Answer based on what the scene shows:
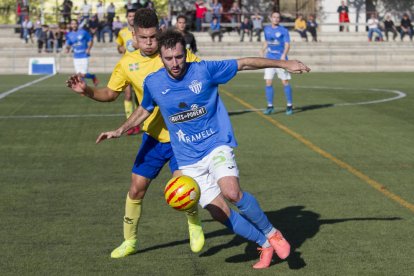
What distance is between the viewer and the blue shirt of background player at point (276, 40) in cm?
2252

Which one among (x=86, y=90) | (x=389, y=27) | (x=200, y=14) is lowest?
(x=389, y=27)

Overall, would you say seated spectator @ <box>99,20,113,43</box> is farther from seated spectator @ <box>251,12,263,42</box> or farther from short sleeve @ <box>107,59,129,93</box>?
short sleeve @ <box>107,59,129,93</box>

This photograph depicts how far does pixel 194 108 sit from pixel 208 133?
9.5 inches

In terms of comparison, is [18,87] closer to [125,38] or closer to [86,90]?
[125,38]

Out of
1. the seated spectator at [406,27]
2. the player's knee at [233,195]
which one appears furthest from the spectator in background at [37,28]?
the player's knee at [233,195]

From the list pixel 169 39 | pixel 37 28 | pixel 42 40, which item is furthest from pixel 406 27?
pixel 169 39

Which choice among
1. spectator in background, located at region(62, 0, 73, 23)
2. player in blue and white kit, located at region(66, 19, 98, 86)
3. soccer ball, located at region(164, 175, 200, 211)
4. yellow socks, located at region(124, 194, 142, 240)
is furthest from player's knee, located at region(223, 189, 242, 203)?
spectator in background, located at region(62, 0, 73, 23)

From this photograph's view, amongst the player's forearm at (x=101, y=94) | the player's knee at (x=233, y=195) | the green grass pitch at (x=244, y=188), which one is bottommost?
the green grass pitch at (x=244, y=188)

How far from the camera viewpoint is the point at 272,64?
806 cm

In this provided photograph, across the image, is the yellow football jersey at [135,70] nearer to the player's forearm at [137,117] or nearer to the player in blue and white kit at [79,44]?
the player's forearm at [137,117]

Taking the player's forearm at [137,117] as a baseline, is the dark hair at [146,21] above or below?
above

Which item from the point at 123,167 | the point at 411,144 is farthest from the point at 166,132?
the point at 411,144

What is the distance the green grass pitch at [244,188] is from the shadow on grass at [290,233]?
1cm

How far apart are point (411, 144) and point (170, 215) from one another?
23.5ft
